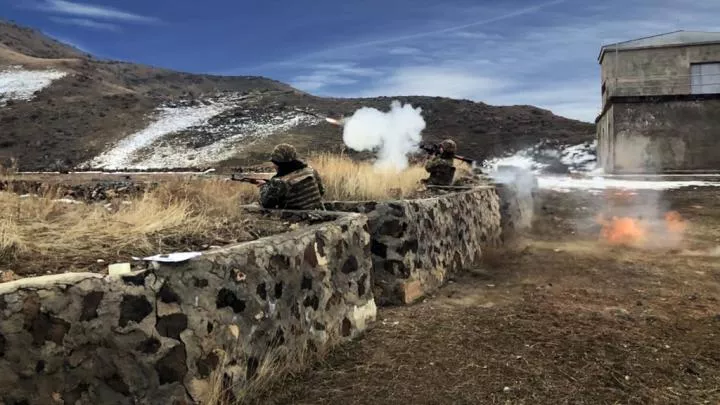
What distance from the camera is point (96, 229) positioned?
516cm

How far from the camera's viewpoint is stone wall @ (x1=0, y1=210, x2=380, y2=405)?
3.32 metres

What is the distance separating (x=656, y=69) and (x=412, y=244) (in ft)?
92.7

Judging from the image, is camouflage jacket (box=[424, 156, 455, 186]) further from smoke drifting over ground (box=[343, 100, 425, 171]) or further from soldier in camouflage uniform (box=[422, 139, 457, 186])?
smoke drifting over ground (box=[343, 100, 425, 171])

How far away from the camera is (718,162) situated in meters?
27.9

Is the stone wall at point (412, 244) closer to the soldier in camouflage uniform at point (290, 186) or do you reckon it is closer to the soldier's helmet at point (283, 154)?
the soldier in camouflage uniform at point (290, 186)

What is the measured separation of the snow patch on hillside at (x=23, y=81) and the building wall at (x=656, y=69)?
46.4m

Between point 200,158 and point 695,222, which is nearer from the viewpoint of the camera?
point 695,222

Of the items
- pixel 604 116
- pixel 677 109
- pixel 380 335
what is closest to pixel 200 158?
pixel 604 116

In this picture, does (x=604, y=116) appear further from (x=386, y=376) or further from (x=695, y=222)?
(x=386, y=376)

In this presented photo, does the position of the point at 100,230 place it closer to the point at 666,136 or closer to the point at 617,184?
the point at 617,184

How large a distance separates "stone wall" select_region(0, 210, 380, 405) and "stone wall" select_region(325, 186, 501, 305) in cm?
226

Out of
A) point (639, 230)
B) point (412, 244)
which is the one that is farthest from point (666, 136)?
point (412, 244)

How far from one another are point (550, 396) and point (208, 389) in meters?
2.65

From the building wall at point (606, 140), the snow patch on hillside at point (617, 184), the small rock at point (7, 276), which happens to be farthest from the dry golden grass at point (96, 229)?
the building wall at point (606, 140)
